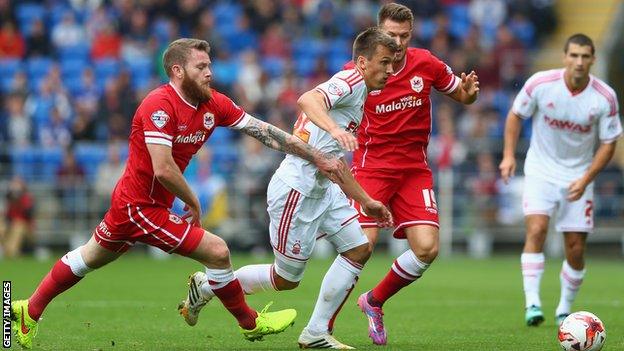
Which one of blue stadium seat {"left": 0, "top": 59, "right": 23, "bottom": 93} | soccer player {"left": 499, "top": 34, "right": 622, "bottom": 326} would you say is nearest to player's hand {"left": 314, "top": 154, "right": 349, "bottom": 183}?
soccer player {"left": 499, "top": 34, "right": 622, "bottom": 326}

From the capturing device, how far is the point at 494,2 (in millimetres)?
26688

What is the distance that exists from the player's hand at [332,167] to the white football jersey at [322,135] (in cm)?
19

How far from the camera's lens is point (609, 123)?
11109mm

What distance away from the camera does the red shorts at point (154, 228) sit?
8523 millimetres

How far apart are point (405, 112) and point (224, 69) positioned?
587 inches

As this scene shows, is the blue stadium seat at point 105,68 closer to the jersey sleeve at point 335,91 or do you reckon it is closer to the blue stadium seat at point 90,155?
the blue stadium seat at point 90,155

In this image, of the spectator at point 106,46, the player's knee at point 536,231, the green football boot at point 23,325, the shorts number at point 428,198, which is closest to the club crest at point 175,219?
the green football boot at point 23,325

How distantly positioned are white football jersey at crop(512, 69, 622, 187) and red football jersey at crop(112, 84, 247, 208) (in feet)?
11.9

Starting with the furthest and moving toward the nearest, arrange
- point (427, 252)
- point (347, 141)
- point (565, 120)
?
point (565, 120)
point (427, 252)
point (347, 141)

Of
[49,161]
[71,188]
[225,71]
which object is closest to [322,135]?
[71,188]

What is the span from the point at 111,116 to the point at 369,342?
14049 millimetres

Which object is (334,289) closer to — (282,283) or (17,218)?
(282,283)

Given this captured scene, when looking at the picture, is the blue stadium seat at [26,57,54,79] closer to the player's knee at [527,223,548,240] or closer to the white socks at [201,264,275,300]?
the player's knee at [527,223,548,240]

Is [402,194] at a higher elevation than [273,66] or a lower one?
higher
